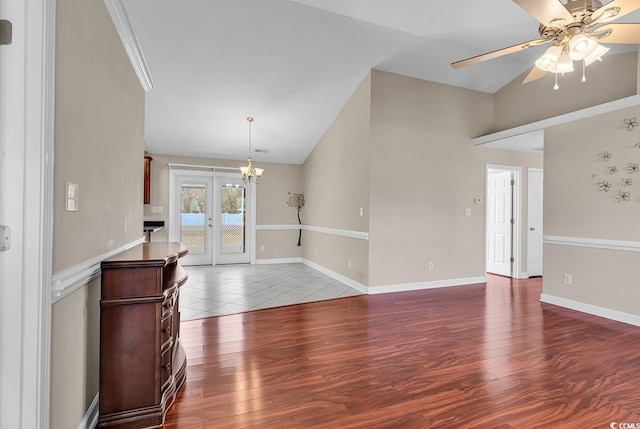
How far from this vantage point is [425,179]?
4773mm

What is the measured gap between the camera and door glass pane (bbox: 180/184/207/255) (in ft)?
21.9

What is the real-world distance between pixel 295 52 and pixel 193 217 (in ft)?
14.3

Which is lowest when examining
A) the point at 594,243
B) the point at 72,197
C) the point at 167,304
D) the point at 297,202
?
the point at 167,304

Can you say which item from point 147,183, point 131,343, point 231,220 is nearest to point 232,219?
point 231,220

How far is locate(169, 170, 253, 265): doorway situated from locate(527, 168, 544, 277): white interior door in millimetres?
5710

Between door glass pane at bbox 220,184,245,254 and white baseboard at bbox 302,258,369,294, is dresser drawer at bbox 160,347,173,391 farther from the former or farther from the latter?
door glass pane at bbox 220,184,245,254

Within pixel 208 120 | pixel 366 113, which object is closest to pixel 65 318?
pixel 366 113

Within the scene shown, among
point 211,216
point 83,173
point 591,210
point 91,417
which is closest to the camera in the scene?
point 83,173

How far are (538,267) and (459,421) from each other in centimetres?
513

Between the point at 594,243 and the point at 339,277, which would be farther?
the point at 339,277

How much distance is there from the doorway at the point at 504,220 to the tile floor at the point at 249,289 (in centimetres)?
310

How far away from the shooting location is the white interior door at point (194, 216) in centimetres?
659

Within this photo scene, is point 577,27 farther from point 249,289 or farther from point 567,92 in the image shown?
point 249,289

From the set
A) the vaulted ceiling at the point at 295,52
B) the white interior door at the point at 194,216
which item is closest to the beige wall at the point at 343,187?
the vaulted ceiling at the point at 295,52
